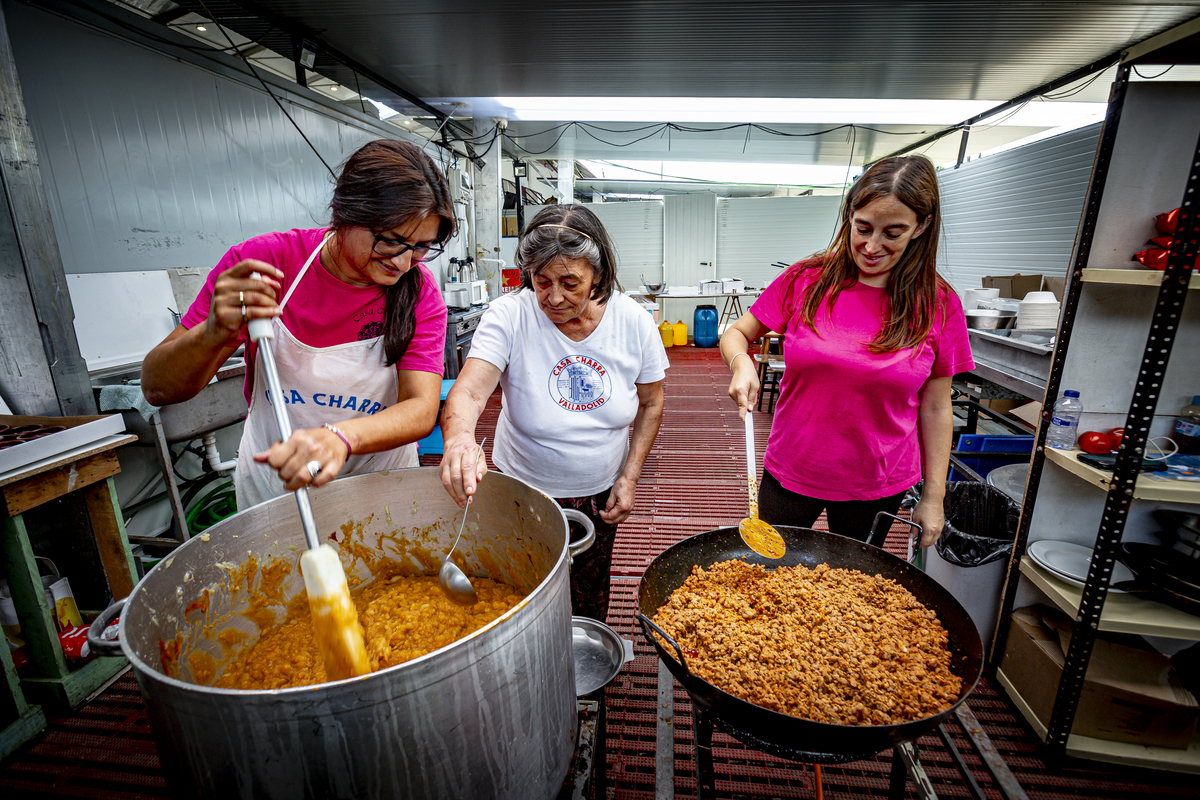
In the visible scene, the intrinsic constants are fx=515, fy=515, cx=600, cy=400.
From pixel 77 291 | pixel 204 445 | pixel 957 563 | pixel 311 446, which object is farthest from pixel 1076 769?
pixel 77 291

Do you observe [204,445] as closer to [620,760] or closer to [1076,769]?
[620,760]

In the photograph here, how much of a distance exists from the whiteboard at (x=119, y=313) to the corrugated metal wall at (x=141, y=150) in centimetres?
7

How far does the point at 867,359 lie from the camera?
1443mm

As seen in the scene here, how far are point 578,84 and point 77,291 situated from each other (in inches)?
162

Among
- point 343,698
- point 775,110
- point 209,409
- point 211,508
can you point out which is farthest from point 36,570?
point 775,110

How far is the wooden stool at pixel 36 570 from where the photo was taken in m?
1.75

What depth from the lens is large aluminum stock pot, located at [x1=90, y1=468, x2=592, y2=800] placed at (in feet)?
1.99

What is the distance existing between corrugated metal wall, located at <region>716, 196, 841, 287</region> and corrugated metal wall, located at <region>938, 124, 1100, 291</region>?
3068mm

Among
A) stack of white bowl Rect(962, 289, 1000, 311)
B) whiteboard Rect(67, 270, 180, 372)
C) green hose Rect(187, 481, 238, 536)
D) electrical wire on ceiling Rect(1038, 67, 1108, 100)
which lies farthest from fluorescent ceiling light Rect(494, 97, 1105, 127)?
green hose Rect(187, 481, 238, 536)

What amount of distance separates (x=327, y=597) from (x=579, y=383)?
34.2 inches

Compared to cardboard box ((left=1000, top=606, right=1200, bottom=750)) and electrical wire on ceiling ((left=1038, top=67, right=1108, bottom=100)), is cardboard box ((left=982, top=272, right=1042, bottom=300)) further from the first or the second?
cardboard box ((left=1000, top=606, right=1200, bottom=750))

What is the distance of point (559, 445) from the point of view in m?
1.54

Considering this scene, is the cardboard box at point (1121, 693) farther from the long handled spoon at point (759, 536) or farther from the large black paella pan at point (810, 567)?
the long handled spoon at point (759, 536)

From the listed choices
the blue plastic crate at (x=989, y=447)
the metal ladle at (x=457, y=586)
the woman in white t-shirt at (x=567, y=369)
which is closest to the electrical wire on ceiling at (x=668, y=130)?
the blue plastic crate at (x=989, y=447)
